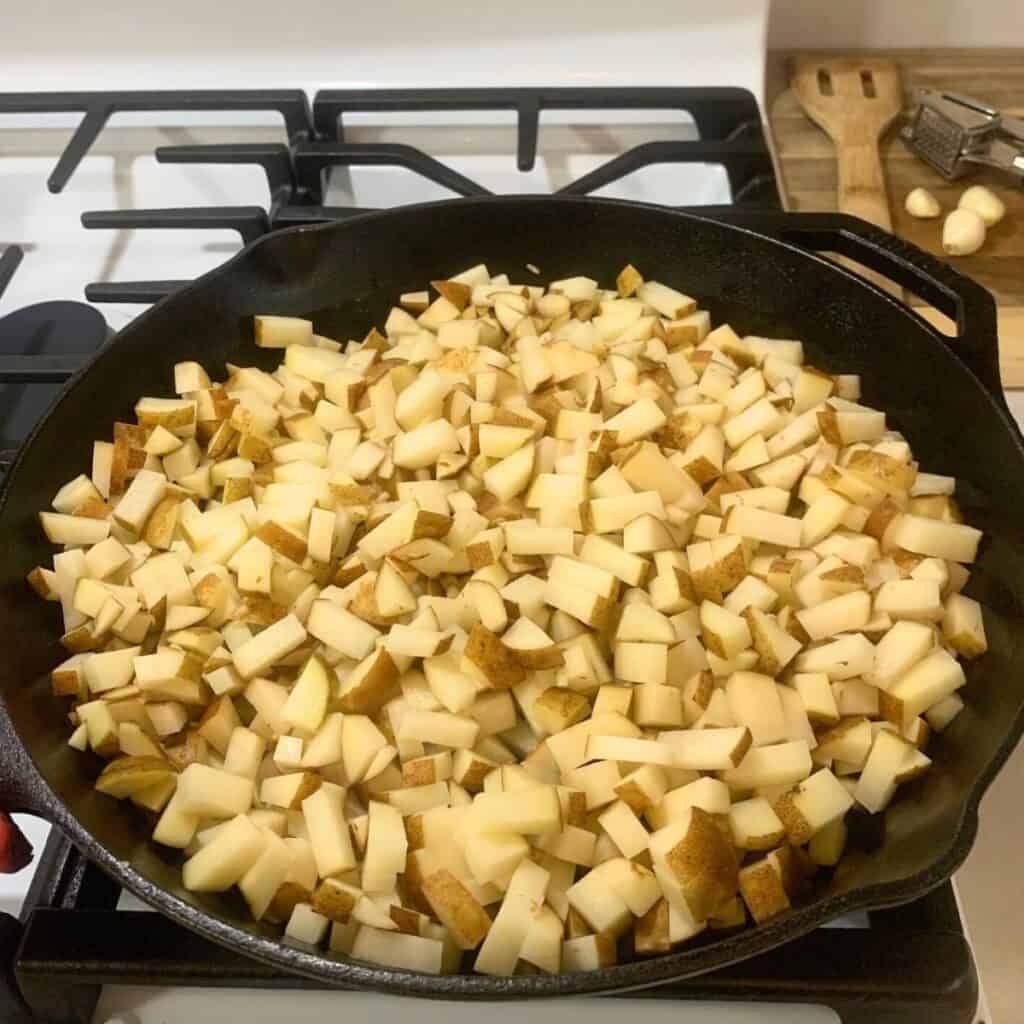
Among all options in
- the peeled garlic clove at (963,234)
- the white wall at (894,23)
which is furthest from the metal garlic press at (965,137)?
the white wall at (894,23)

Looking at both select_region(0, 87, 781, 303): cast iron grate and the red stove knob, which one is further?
select_region(0, 87, 781, 303): cast iron grate

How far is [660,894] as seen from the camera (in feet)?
2.15

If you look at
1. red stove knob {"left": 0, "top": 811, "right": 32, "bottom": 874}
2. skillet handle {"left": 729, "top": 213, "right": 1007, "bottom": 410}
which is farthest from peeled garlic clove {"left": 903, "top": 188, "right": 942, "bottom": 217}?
red stove knob {"left": 0, "top": 811, "right": 32, "bottom": 874}

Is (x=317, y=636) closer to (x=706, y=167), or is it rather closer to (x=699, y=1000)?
(x=699, y=1000)

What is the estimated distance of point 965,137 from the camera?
130cm

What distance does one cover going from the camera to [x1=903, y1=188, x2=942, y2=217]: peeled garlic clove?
1.28 meters

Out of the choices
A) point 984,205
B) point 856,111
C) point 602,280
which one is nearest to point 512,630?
point 602,280

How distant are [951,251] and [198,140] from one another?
938 millimetres

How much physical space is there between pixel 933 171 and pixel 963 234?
17 cm

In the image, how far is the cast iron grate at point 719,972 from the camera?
2.11 feet

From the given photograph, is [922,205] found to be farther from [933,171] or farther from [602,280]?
[602,280]

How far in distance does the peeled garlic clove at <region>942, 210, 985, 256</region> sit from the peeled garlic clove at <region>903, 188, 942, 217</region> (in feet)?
0.14

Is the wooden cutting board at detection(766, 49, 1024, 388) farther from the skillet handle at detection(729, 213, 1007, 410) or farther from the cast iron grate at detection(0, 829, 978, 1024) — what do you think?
the cast iron grate at detection(0, 829, 978, 1024)

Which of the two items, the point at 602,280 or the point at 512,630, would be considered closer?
the point at 512,630
